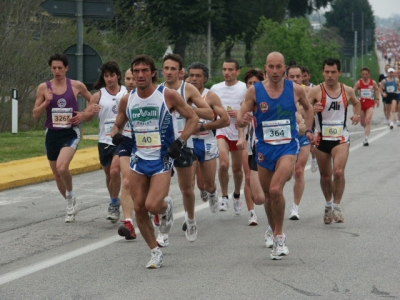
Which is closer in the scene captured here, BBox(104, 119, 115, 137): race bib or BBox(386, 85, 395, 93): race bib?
BBox(104, 119, 115, 137): race bib

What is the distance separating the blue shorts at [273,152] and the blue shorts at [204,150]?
2.25 meters

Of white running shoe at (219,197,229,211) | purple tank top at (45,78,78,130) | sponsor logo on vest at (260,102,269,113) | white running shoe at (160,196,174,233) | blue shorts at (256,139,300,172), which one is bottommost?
white running shoe at (219,197,229,211)

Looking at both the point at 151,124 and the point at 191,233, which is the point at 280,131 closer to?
the point at 151,124

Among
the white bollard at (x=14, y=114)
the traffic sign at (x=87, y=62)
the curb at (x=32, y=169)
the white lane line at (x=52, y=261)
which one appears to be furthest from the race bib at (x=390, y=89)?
the white lane line at (x=52, y=261)

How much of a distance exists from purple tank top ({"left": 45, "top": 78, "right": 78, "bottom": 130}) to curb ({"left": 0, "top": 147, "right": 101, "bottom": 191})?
3160mm

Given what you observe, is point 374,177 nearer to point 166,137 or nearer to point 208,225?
point 208,225

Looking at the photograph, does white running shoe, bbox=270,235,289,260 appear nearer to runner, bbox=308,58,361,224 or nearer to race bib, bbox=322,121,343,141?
runner, bbox=308,58,361,224

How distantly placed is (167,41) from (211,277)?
47666 mm

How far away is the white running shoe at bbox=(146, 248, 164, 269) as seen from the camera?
31.2 ft

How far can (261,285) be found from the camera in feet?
28.4

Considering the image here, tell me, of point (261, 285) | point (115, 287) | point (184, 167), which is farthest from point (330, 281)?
point (184, 167)

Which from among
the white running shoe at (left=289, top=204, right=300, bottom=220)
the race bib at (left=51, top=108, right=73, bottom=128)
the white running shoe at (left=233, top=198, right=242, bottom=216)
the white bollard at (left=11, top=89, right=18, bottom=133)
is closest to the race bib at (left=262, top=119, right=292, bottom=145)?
the white running shoe at (left=289, top=204, right=300, bottom=220)

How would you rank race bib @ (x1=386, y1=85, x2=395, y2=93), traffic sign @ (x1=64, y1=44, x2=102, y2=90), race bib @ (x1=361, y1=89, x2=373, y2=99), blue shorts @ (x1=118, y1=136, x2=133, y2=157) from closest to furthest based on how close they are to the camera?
1. blue shorts @ (x1=118, y1=136, x2=133, y2=157)
2. traffic sign @ (x1=64, y1=44, x2=102, y2=90)
3. race bib @ (x1=361, y1=89, x2=373, y2=99)
4. race bib @ (x1=386, y1=85, x2=395, y2=93)

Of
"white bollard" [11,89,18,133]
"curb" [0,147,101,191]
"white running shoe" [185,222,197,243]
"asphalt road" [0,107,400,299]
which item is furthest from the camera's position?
"white bollard" [11,89,18,133]
